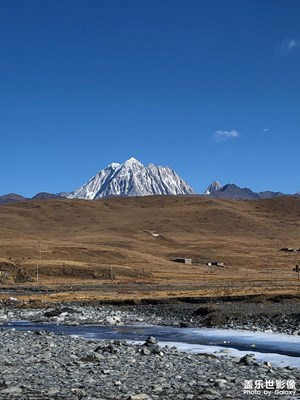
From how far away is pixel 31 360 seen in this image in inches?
862

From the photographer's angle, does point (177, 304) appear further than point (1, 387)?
Yes

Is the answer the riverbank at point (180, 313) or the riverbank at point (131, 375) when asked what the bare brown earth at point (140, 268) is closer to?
the riverbank at point (180, 313)

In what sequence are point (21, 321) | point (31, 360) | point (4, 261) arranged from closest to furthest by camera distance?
Result: point (31, 360) → point (21, 321) → point (4, 261)

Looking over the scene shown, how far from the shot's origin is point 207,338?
31.4 m

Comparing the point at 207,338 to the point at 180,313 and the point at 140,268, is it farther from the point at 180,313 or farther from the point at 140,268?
the point at 140,268

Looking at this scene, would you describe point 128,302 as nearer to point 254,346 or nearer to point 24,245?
point 254,346

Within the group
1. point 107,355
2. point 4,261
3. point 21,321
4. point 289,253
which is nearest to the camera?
point 107,355

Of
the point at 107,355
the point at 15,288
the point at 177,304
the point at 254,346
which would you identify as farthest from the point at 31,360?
the point at 15,288

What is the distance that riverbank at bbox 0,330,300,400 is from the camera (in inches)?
624

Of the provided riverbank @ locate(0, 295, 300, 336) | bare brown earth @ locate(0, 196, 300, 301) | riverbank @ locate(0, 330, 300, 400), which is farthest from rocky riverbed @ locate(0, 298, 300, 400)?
bare brown earth @ locate(0, 196, 300, 301)

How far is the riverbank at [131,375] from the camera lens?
15859 mm

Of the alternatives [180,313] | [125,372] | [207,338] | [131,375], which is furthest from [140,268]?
[131,375]

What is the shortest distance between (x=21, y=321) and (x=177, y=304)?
1592cm

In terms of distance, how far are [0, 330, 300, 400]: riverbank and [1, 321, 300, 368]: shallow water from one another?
2.26 m
